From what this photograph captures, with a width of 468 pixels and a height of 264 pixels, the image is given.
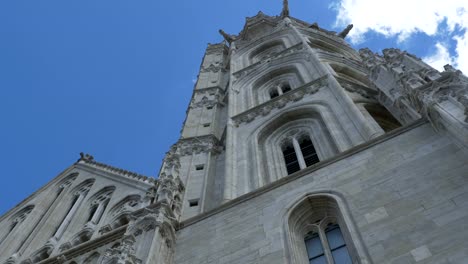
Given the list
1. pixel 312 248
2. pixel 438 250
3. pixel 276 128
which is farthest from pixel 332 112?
pixel 438 250

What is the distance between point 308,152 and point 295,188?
3963 mm

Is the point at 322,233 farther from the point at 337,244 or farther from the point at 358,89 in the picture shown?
the point at 358,89

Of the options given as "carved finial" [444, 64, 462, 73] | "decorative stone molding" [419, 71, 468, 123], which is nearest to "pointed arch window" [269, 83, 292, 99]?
"carved finial" [444, 64, 462, 73]

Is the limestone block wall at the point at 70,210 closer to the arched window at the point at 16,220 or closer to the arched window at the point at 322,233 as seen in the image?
the arched window at the point at 16,220

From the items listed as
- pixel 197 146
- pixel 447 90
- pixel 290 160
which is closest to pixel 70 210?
pixel 197 146

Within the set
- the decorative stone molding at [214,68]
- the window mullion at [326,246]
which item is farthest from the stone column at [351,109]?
the decorative stone molding at [214,68]

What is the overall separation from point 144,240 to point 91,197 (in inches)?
322

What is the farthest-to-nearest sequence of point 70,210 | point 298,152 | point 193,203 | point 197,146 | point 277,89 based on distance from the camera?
1. point 277,89
2. point 70,210
3. point 197,146
4. point 298,152
5. point 193,203

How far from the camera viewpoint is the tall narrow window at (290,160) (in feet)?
45.2

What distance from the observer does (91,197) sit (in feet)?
58.0

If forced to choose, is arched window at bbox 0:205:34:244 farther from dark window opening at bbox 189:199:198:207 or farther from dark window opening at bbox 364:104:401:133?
dark window opening at bbox 364:104:401:133

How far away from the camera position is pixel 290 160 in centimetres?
1438

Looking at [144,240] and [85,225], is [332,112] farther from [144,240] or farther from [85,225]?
[85,225]

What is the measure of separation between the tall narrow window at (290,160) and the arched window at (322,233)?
364 cm
